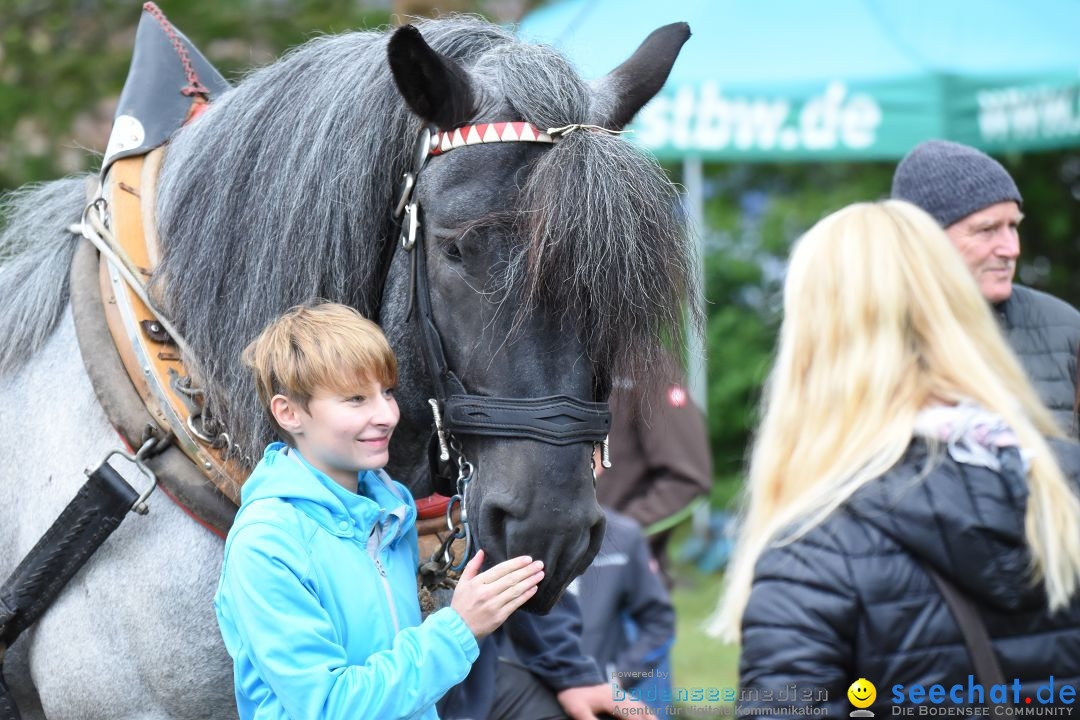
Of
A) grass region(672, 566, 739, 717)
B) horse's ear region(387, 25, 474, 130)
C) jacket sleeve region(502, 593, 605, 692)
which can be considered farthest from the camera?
grass region(672, 566, 739, 717)

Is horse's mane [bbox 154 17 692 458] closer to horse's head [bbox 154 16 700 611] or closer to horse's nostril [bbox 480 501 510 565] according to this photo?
horse's head [bbox 154 16 700 611]

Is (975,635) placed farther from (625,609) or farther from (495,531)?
(625,609)

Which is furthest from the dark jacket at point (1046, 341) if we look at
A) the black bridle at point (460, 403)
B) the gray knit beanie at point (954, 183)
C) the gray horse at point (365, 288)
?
the black bridle at point (460, 403)

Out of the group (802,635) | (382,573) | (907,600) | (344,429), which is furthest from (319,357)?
(907,600)

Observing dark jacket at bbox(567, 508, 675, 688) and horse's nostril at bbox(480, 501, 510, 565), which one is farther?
dark jacket at bbox(567, 508, 675, 688)

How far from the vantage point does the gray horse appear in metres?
1.86

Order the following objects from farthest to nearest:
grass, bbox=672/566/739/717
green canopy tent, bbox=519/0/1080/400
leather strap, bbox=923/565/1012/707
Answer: green canopy tent, bbox=519/0/1080/400, grass, bbox=672/566/739/717, leather strap, bbox=923/565/1012/707

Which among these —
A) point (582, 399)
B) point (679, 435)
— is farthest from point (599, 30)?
point (582, 399)

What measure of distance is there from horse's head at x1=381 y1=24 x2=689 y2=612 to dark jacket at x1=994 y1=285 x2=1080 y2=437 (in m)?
1.27

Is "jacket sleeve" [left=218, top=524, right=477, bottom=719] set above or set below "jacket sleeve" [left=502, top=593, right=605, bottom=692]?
above

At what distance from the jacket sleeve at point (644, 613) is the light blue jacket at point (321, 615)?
200cm

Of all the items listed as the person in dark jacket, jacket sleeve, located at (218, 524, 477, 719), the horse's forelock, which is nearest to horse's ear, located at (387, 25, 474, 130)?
the horse's forelock

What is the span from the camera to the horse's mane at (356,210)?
1.88 m

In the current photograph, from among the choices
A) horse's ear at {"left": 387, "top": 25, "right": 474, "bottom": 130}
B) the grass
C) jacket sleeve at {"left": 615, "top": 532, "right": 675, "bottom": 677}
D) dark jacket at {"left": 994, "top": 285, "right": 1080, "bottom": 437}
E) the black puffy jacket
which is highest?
horse's ear at {"left": 387, "top": 25, "right": 474, "bottom": 130}
